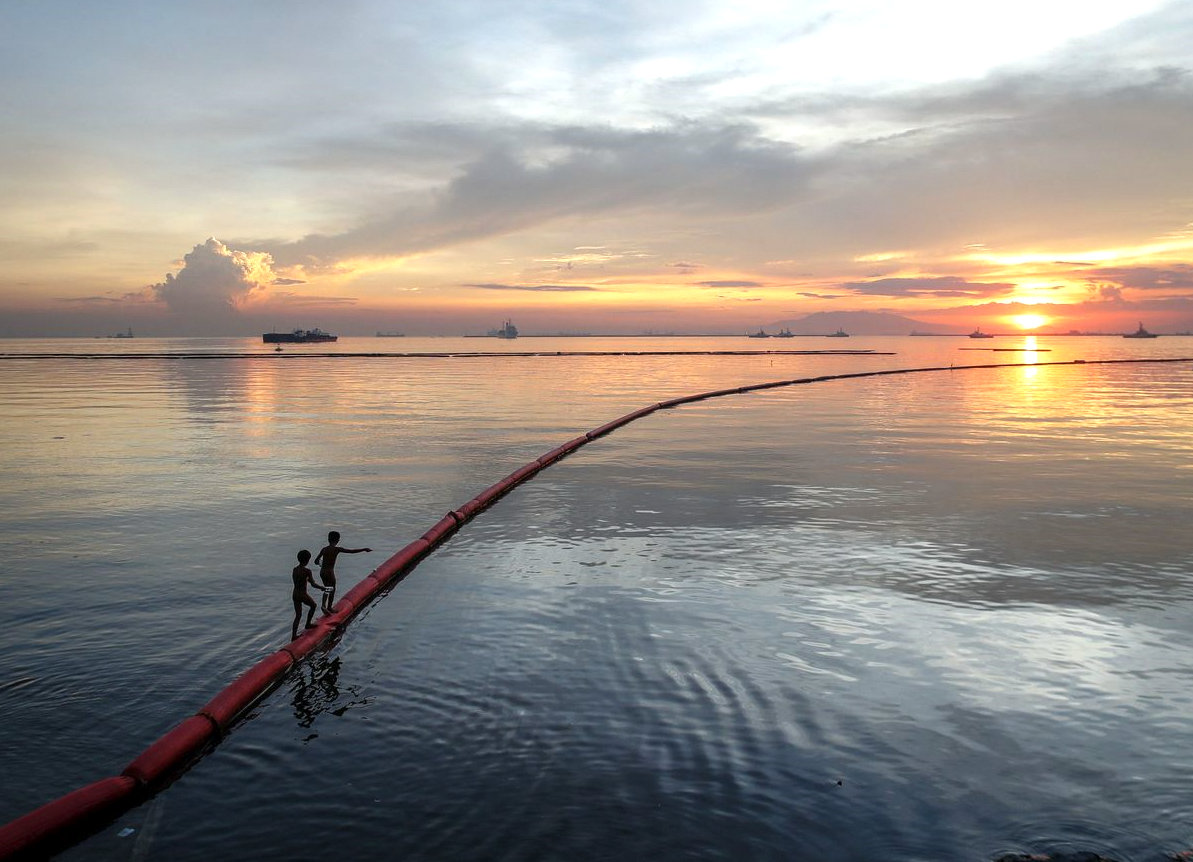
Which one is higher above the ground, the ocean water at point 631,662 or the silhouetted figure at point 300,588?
the silhouetted figure at point 300,588

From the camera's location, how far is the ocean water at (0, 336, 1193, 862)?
11859 millimetres

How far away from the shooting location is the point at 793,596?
70.7 ft

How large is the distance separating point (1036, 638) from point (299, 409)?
68.5 m

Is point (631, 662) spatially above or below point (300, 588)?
below

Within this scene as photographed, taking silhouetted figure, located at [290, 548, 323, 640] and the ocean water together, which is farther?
silhouetted figure, located at [290, 548, 323, 640]

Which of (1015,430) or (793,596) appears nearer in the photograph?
(793,596)

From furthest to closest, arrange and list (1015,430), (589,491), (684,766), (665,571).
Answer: (1015,430)
(589,491)
(665,571)
(684,766)

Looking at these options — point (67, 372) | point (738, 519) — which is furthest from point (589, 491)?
point (67, 372)

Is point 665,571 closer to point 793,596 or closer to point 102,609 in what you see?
point 793,596

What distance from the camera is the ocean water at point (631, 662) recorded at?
1186 cm

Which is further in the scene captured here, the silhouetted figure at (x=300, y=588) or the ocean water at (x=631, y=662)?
the silhouetted figure at (x=300, y=588)

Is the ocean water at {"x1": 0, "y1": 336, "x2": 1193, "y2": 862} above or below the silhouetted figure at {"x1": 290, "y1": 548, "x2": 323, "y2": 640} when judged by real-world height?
below

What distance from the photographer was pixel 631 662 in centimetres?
1709

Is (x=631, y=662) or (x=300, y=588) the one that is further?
(x=300, y=588)
